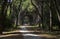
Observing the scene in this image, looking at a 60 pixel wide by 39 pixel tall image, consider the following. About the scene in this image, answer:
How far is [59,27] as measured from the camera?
103 ft

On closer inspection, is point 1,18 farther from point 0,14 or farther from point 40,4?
point 40,4

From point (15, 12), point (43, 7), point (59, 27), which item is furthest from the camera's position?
point (15, 12)

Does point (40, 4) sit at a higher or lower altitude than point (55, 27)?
higher

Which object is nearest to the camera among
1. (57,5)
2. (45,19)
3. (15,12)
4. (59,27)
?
(57,5)

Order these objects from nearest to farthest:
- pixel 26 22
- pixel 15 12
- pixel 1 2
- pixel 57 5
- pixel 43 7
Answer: pixel 1 2 < pixel 57 5 < pixel 43 7 < pixel 15 12 < pixel 26 22

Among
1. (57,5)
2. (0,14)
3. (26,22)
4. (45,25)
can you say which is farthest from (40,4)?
(26,22)

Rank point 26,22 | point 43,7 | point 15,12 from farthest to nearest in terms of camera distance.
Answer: point 26,22
point 15,12
point 43,7

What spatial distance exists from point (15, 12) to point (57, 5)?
17.4 m

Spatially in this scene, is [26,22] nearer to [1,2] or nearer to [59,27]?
[59,27]

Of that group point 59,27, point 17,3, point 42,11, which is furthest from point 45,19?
point 17,3

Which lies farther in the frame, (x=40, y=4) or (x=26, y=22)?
(x=26, y=22)

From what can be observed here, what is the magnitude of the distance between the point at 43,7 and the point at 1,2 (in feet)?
46.8

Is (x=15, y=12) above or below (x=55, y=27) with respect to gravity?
above

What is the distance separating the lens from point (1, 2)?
24.5 m
